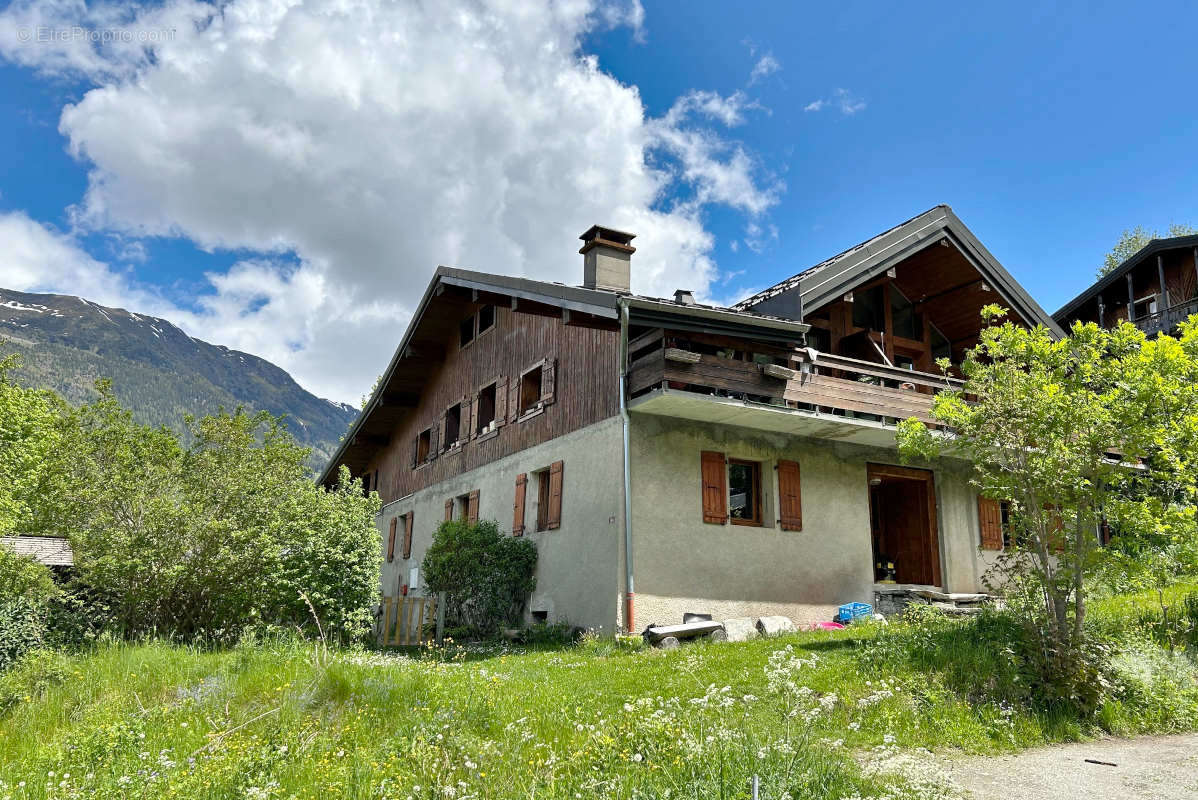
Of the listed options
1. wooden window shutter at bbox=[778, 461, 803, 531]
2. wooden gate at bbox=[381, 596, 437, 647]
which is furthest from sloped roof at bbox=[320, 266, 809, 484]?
wooden gate at bbox=[381, 596, 437, 647]

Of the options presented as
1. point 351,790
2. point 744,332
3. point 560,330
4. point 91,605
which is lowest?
point 351,790

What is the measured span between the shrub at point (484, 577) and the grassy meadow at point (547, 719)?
191 inches

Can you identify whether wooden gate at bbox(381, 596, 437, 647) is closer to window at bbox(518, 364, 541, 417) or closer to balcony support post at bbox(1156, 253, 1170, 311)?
window at bbox(518, 364, 541, 417)

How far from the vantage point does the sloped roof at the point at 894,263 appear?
14.3 metres

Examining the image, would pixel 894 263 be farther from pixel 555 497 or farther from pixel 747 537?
pixel 555 497

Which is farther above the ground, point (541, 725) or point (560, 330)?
point (560, 330)

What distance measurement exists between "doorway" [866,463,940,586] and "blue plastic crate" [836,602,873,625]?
2.19 meters

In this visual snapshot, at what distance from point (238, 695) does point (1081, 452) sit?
818cm

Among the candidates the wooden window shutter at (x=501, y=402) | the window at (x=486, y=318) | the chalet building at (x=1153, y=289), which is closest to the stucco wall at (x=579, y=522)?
the wooden window shutter at (x=501, y=402)

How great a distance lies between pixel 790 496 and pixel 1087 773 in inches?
332

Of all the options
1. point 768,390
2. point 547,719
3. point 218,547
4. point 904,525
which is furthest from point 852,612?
point 218,547

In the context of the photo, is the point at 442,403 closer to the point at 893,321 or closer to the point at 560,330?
the point at 560,330

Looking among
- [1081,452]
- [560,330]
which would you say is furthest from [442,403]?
[1081,452]

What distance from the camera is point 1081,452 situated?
859 centimetres
